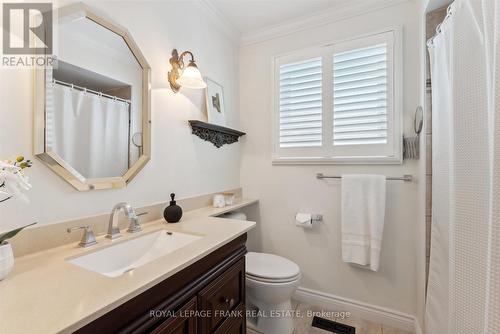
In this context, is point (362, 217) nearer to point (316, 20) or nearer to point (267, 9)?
point (316, 20)

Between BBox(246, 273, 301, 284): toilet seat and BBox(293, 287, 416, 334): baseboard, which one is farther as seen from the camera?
BBox(293, 287, 416, 334): baseboard

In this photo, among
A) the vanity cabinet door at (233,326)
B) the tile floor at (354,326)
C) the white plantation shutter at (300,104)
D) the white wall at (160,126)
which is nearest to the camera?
the white wall at (160,126)

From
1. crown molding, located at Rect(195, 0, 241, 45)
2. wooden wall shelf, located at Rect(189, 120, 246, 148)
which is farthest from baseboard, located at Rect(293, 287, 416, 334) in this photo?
crown molding, located at Rect(195, 0, 241, 45)

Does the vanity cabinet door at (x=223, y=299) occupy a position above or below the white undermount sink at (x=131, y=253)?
below

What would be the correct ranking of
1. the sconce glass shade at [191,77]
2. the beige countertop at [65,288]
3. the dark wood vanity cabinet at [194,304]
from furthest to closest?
the sconce glass shade at [191,77] → the dark wood vanity cabinet at [194,304] → the beige countertop at [65,288]

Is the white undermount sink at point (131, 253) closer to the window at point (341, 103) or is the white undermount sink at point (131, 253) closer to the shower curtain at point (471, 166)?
the shower curtain at point (471, 166)

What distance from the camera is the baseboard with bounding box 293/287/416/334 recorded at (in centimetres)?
166

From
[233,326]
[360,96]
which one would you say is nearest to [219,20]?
[360,96]

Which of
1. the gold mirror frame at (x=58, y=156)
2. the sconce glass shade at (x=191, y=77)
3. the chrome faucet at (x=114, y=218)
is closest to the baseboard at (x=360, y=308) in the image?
the chrome faucet at (x=114, y=218)

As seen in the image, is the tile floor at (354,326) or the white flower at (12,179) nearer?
the white flower at (12,179)

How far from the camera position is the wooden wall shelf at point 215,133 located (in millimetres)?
1704

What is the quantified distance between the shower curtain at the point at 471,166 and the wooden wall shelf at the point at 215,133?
1444mm

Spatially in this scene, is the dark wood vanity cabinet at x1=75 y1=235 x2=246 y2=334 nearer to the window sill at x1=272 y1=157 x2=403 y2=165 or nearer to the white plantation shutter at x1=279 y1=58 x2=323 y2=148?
the window sill at x1=272 y1=157 x2=403 y2=165

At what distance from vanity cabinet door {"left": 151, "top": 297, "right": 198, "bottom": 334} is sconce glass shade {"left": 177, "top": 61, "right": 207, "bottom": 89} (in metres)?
1.26
